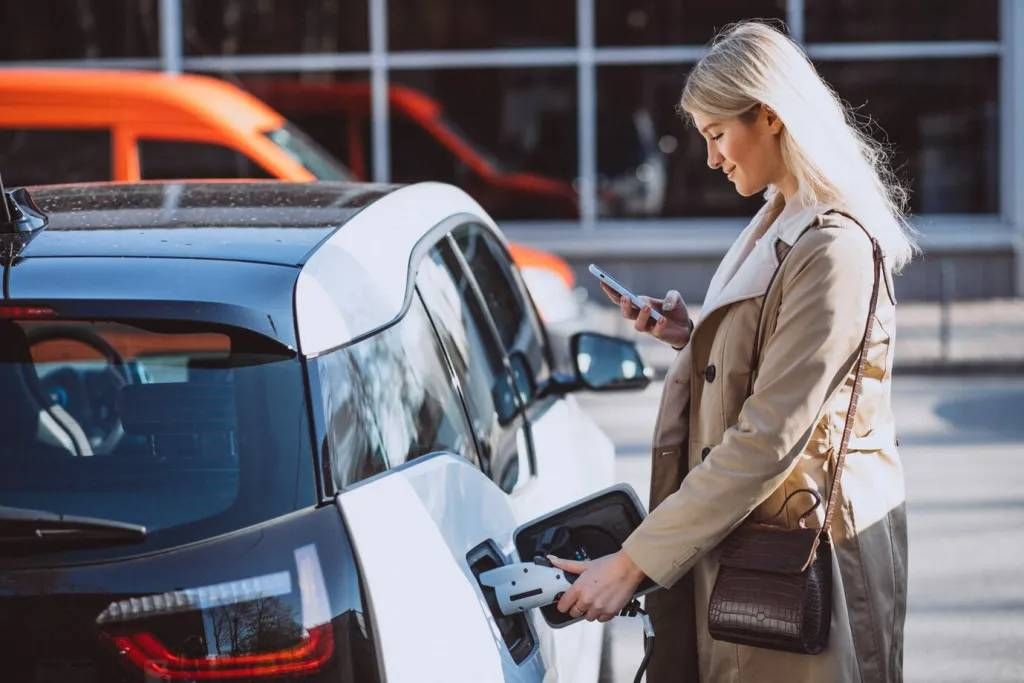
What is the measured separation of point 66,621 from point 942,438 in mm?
8085

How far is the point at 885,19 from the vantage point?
16.1m

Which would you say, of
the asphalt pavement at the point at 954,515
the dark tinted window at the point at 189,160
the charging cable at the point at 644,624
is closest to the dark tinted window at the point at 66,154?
the dark tinted window at the point at 189,160

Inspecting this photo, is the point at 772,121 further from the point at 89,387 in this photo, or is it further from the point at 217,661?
the point at 89,387

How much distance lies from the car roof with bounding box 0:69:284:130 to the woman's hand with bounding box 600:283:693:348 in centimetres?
702

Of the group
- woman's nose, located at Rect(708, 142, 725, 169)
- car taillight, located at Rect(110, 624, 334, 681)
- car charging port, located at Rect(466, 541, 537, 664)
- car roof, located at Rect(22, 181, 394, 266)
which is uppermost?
woman's nose, located at Rect(708, 142, 725, 169)

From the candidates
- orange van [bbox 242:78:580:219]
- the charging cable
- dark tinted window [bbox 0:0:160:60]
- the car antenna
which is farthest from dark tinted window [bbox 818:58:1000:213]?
the car antenna

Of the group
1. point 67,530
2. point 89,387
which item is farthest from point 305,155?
point 67,530

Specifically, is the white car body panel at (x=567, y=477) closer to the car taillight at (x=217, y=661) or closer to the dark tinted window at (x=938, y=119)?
the car taillight at (x=217, y=661)

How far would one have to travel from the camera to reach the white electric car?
203 centimetres

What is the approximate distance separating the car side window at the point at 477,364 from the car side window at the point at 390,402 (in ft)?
0.37

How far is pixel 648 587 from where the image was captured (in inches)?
104

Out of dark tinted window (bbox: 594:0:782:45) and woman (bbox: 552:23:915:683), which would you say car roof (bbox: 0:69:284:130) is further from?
woman (bbox: 552:23:915:683)

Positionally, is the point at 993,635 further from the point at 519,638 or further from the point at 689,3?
the point at 689,3

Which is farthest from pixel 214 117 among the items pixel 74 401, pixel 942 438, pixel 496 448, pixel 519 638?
pixel 519 638
